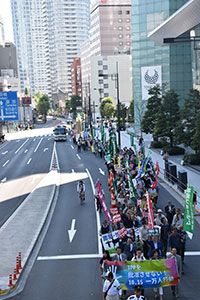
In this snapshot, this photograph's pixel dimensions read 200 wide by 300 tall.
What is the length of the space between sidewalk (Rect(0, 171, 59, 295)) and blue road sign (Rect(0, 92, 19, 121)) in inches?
885

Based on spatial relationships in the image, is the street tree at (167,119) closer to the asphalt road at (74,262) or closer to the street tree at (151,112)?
the street tree at (151,112)

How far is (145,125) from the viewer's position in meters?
49.0

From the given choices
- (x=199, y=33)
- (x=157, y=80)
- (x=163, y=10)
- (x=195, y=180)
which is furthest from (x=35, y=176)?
(x=163, y=10)

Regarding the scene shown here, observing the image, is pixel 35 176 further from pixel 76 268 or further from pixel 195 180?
pixel 76 268

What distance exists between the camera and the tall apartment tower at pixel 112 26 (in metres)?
152

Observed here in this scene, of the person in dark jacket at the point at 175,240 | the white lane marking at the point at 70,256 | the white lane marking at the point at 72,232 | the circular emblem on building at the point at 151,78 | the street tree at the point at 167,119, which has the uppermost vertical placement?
the circular emblem on building at the point at 151,78

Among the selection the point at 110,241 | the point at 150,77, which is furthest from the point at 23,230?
the point at 150,77

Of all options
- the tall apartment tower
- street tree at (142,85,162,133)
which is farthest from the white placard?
the tall apartment tower

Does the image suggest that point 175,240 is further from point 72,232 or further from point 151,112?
point 151,112

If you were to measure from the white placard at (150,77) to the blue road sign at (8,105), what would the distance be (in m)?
27.5

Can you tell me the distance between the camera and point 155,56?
66.4 m

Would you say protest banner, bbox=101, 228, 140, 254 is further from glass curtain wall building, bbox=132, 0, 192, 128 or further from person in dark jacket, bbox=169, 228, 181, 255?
glass curtain wall building, bbox=132, 0, 192, 128

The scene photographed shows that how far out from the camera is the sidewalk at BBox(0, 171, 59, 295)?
14030mm

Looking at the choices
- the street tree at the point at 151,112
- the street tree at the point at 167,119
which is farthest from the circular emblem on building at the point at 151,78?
the street tree at the point at 167,119
